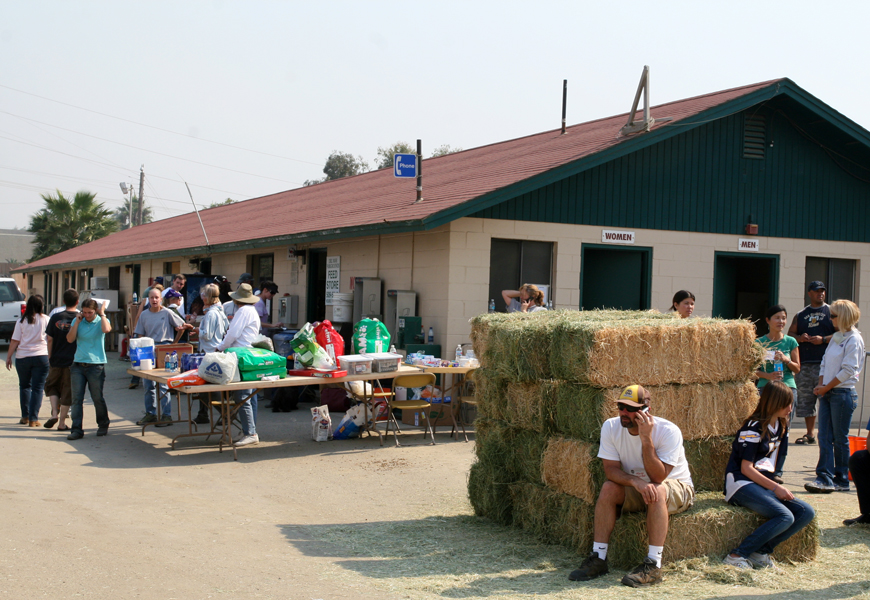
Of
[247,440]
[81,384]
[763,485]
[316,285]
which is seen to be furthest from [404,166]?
[763,485]

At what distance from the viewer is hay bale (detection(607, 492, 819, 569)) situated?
17.1 ft

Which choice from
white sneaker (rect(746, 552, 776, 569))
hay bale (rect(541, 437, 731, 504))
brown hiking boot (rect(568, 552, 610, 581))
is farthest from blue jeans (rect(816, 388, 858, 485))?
brown hiking boot (rect(568, 552, 610, 581))

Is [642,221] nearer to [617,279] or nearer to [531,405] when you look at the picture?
[617,279]

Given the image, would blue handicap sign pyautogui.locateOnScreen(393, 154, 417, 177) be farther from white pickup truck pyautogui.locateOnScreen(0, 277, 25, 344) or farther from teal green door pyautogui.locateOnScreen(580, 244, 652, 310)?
white pickup truck pyautogui.locateOnScreen(0, 277, 25, 344)

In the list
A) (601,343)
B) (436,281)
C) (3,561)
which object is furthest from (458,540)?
(436,281)

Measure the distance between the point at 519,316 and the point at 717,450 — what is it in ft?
6.27

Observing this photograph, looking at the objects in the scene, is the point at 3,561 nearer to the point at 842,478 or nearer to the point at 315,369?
the point at 315,369

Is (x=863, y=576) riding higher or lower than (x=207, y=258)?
lower

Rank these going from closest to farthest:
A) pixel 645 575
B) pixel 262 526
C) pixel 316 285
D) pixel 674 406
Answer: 1. pixel 645 575
2. pixel 674 406
3. pixel 262 526
4. pixel 316 285

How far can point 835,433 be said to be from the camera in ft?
25.4

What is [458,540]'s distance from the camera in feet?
19.5

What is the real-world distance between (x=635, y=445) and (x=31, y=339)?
8386mm

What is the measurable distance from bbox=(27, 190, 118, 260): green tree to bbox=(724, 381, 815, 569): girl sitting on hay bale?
38182 millimetres

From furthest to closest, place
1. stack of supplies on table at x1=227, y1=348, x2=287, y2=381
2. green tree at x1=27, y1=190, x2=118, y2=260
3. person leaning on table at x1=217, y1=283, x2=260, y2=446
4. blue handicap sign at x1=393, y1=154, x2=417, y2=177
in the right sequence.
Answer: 1. green tree at x1=27, y1=190, x2=118, y2=260
2. blue handicap sign at x1=393, y1=154, x2=417, y2=177
3. person leaning on table at x1=217, y1=283, x2=260, y2=446
4. stack of supplies on table at x1=227, y1=348, x2=287, y2=381
